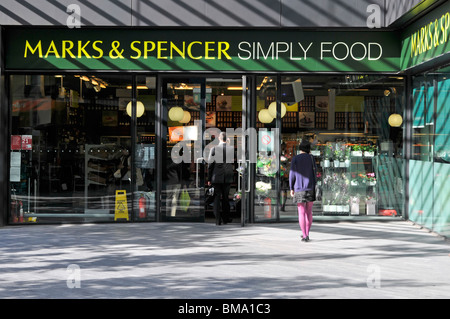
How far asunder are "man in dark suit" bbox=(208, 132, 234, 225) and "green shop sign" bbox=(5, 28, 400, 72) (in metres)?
1.63

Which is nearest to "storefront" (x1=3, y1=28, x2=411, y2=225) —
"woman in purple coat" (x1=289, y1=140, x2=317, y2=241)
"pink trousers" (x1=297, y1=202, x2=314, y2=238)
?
"woman in purple coat" (x1=289, y1=140, x2=317, y2=241)

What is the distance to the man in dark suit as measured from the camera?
516 inches

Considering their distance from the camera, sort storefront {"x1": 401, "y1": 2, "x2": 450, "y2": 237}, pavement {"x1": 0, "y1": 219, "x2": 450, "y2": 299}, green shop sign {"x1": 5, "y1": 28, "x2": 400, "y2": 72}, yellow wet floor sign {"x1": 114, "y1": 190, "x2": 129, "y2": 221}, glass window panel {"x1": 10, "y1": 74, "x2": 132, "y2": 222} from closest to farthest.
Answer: pavement {"x1": 0, "y1": 219, "x2": 450, "y2": 299} → storefront {"x1": 401, "y1": 2, "x2": 450, "y2": 237} → green shop sign {"x1": 5, "y1": 28, "x2": 400, "y2": 72} → glass window panel {"x1": 10, "y1": 74, "x2": 132, "y2": 222} → yellow wet floor sign {"x1": 114, "y1": 190, "x2": 129, "y2": 221}

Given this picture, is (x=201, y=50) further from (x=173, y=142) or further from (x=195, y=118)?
(x=173, y=142)

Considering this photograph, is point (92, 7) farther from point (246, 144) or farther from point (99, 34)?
point (246, 144)

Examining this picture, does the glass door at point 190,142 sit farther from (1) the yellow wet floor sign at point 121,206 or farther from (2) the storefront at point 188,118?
(1) the yellow wet floor sign at point 121,206

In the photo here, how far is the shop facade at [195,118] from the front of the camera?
13289mm

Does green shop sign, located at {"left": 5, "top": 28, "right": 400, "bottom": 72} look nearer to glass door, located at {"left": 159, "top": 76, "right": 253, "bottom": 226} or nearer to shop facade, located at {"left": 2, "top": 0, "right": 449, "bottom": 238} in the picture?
shop facade, located at {"left": 2, "top": 0, "right": 449, "bottom": 238}

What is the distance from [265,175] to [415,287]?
256 inches

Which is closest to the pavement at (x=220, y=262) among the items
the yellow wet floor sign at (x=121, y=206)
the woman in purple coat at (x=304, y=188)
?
the woman in purple coat at (x=304, y=188)

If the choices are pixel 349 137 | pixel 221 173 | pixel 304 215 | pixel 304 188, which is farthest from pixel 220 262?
pixel 349 137

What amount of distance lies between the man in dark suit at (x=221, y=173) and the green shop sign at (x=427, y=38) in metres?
3.92

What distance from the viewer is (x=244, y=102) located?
13141mm
